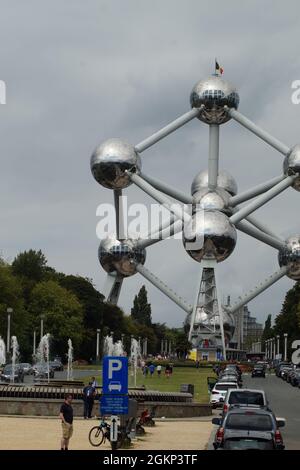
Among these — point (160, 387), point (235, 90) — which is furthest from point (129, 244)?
point (160, 387)

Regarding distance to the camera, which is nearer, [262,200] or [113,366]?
[113,366]

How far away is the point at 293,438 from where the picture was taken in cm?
2475

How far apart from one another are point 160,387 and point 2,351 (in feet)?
64.7

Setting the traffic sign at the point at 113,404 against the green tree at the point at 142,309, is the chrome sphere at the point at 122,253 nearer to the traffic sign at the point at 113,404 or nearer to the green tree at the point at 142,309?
→ the traffic sign at the point at 113,404

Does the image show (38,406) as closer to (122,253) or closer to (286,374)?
(286,374)

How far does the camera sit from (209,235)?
80.1 metres

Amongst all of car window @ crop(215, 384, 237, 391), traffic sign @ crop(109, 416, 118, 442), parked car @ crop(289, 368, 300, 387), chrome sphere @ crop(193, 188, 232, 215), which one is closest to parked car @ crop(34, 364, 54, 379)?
parked car @ crop(289, 368, 300, 387)

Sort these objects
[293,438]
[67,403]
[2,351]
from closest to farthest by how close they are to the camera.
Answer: [67,403]
[293,438]
[2,351]

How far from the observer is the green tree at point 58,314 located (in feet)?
317

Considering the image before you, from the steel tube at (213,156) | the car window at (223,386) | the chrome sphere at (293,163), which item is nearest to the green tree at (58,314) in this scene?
the steel tube at (213,156)

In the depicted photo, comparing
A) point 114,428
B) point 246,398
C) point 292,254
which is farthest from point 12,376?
point 292,254

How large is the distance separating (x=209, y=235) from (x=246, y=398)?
55.0m

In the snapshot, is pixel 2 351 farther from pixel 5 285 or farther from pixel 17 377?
pixel 17 377

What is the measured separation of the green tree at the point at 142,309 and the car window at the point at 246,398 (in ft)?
482
